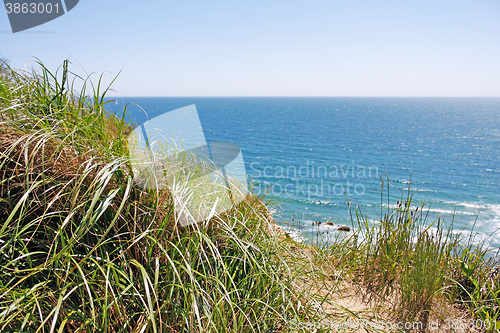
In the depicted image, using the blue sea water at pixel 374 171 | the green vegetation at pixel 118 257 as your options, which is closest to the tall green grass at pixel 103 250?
the green vegetation at pixel 118 257

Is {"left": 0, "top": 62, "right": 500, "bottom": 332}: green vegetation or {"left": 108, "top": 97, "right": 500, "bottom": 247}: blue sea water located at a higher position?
{"left": 0, "top": 62, "right": 500, "bottom": 332}: green vegetation

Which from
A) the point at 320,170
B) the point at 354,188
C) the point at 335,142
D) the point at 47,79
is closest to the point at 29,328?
the point at 47,79

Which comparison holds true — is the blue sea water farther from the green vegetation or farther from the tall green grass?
the tall green grass

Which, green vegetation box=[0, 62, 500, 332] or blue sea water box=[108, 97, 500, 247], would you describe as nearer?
green vegetation box=[0, 62, 500, 332]

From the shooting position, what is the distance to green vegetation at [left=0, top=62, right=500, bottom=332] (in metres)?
1.37

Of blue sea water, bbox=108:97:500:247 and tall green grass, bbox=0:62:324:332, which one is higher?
tall green grass, bbox=0:62:324:332

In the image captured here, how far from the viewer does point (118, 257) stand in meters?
1.46

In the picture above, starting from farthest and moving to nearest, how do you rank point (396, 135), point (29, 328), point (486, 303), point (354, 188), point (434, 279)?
point (396, 135) → point (354, 188) → point (486, 303) → point (434, 279) → point (29, 328)

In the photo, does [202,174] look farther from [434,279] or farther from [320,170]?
[320,170]

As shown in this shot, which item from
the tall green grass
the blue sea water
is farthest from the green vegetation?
the blue sea water

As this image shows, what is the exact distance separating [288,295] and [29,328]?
1.30 metres

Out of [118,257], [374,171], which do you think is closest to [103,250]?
[118,257]

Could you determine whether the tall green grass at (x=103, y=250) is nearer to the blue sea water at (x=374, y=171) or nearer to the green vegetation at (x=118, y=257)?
the green vegetation at (x=118, y=257)

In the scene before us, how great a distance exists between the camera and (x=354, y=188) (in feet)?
71.7
